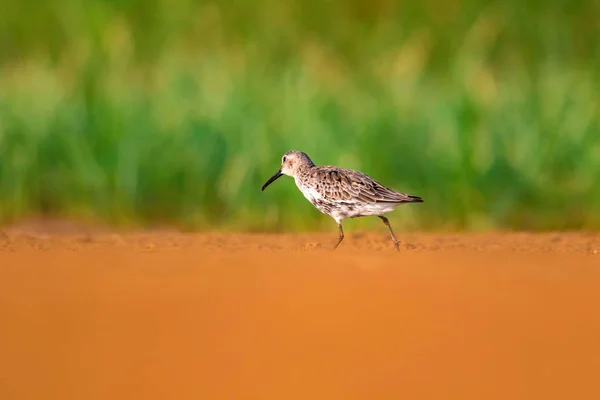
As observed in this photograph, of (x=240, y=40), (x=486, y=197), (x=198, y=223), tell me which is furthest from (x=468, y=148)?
(x=240, y=40)

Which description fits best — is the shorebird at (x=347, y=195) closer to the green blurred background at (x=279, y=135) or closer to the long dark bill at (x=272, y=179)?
the long dark bill at (x=272, y=179)

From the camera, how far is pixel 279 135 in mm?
8391

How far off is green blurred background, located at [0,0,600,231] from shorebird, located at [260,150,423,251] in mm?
901

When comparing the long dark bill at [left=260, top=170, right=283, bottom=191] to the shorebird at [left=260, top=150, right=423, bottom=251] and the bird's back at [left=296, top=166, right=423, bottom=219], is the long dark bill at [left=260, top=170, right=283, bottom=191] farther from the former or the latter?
the bird's back at [left=296, top=166, right=423, bottom=219]

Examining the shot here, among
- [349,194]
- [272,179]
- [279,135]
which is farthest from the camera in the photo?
[279,135]

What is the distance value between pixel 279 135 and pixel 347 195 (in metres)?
2.14

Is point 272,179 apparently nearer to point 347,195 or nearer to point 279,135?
point 279,135

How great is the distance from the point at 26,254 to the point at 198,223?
7.96ft

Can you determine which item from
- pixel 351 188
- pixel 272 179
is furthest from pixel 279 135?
pixel 351 188

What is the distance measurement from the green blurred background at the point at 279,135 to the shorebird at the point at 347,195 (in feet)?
2.96

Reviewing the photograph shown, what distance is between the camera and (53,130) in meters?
8.52

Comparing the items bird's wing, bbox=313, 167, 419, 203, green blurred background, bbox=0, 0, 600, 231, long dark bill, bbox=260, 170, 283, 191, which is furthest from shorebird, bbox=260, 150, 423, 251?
green blurred background, bbox=0, 0, 600, 231

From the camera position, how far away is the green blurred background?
7.80 m

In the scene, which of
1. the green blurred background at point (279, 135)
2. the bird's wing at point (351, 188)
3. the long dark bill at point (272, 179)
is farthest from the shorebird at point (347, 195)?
the green blurred background at point (279, 135)
